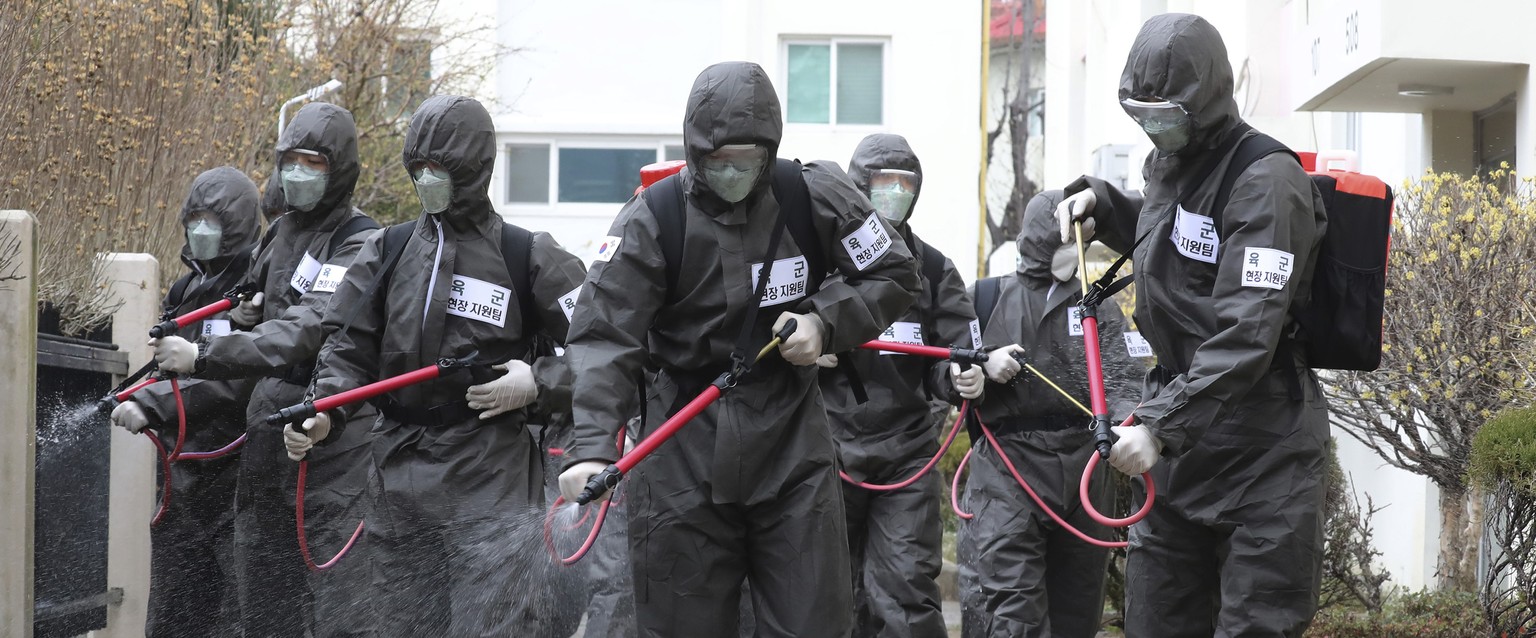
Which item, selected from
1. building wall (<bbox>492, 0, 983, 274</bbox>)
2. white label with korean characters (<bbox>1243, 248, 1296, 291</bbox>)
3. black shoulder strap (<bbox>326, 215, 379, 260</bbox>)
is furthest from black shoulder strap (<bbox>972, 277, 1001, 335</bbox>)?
building wall (<bbox>492, 0, 983, 274</bbox>)

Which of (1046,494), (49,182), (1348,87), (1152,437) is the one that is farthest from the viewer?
(1348,87)

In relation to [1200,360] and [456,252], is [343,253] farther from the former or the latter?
[1200,360]

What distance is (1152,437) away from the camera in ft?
16.5

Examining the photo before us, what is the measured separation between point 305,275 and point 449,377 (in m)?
1.26

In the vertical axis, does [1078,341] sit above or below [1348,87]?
below

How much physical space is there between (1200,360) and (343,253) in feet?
12.6

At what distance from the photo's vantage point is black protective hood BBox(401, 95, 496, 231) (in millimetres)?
6734

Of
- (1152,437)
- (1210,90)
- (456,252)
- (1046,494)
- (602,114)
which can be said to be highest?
(602,114)

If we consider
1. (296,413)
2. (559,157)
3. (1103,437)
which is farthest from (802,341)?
(559,157)

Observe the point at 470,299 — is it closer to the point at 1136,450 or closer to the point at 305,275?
the point at 305,275

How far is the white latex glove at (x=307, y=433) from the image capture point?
6680 mm

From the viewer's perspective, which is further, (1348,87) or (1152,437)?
(1348,87)

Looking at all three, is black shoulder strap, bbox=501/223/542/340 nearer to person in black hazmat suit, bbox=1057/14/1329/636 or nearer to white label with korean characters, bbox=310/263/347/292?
white label with korean characters, bbox=310/263/347/292

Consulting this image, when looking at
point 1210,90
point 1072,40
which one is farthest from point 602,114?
point 1210,90
